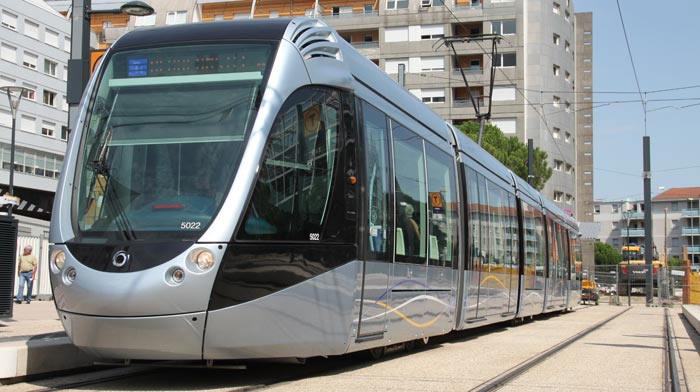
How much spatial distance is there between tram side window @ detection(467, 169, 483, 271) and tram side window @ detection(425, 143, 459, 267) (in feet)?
2.84

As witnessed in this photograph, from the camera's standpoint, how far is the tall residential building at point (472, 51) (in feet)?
205

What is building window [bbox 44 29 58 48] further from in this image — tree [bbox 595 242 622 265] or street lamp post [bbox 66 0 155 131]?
tree [bbox 595 242 622 265]

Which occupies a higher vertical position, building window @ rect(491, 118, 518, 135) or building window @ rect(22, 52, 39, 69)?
building window @ rect(22, 52, 39, 69)

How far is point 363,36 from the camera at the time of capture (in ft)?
217

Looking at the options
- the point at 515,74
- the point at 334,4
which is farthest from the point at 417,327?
the point at 334,4

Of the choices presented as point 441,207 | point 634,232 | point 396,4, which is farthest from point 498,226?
point 634,232

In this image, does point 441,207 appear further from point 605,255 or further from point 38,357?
point 605,255

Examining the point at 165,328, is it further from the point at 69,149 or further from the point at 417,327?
the point at 417,327

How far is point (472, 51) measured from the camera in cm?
6250

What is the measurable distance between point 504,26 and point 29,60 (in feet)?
102

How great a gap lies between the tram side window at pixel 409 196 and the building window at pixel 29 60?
48080 mm

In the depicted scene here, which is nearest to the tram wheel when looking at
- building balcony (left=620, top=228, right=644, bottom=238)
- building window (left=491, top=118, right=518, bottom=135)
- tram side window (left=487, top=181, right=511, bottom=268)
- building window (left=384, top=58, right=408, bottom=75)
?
tram side window (left=487, top=181, right=511, bottom=268)

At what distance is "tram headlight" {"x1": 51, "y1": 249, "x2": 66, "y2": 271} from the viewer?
7.05 m

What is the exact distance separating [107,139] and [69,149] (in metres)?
0.48
